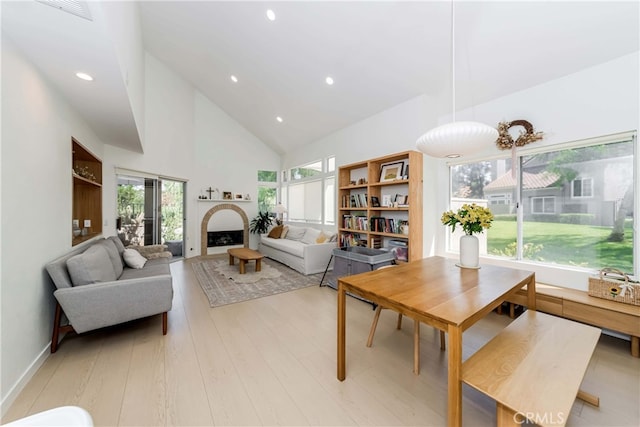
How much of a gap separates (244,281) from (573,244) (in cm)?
446

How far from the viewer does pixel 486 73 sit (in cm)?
287

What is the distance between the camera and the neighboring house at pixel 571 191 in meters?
2.42

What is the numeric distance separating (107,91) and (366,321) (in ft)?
11.9

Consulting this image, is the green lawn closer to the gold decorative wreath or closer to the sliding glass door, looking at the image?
the gold decorative wreath

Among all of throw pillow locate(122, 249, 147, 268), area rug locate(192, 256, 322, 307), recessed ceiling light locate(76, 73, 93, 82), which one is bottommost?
area rug locate(192, 256, 322, 307)

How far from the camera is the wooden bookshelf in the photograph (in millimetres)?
3570

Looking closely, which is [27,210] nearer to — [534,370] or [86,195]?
[86,195]

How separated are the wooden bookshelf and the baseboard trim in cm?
393

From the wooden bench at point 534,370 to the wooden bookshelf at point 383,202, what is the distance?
6.55 feet

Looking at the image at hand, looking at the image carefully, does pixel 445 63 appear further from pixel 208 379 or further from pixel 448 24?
pixel 208 379

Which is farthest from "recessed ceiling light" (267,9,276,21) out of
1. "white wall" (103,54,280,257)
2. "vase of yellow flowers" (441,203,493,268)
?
"vase of yellow flowers" (441,203,493,268)

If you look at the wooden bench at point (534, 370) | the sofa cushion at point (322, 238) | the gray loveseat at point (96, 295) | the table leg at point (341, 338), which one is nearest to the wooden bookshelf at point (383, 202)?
the sofa cushion at point (322, 238)

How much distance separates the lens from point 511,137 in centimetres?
296

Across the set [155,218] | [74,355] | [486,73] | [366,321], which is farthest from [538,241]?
[155,218]
